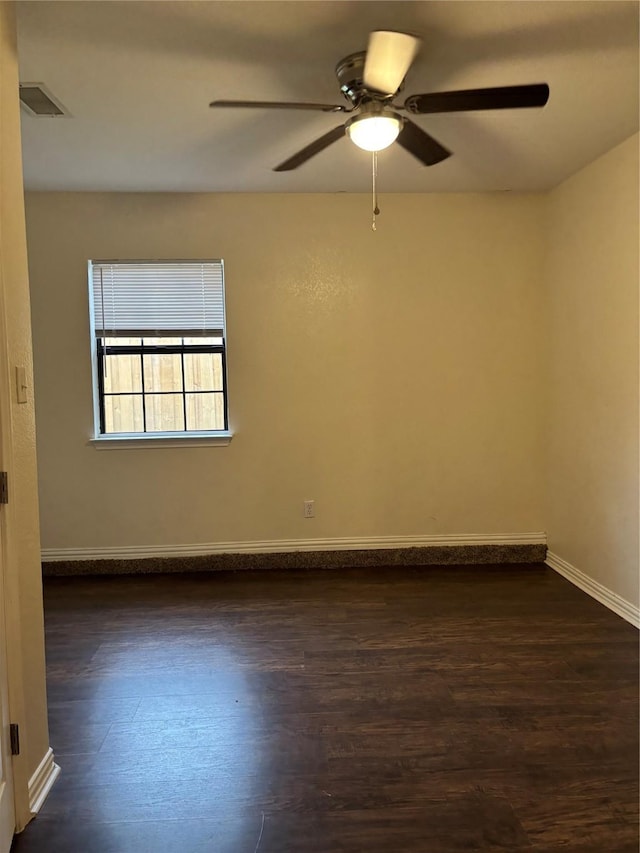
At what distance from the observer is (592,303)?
3396 millimetres

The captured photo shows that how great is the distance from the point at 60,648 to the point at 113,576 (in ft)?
3.50

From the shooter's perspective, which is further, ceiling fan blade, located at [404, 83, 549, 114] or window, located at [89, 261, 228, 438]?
window, located at [89, 261, 228, 438]

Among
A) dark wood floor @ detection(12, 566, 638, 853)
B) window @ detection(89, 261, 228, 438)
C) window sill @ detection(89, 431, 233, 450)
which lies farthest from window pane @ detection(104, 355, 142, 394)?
dark wood floor @ detection(12, 566, 638, 853)

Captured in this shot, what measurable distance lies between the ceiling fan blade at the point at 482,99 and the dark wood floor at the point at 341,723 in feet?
7.75

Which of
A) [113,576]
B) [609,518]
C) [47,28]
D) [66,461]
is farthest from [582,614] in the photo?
[47,28]

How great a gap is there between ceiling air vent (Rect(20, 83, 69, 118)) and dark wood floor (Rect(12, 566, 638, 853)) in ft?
8.81

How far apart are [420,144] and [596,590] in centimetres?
281

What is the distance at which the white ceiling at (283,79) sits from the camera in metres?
1.95

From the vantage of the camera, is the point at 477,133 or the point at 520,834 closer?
the point at 520,834

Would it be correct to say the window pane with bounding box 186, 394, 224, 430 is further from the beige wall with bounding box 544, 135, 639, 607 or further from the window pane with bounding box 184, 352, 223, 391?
the beige wall with bounding box 544, 135, 639, 607

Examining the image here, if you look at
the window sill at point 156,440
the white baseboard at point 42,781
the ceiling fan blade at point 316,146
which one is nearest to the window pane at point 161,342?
the window sill at point 156,440

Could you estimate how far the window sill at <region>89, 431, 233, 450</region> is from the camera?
3883mm

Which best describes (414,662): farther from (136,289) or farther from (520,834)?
(136,289)

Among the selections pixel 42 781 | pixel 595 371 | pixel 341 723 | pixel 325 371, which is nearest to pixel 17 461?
pixel 42 781
